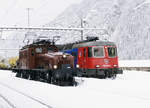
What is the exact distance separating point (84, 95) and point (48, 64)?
26.6ft

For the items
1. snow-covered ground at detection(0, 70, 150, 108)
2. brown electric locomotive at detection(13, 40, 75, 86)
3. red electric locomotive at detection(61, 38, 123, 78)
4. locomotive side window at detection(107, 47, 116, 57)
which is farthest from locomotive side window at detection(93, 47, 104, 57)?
snow-covered ground at detection(0, 70, 150, 108)

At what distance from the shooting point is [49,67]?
1789cm

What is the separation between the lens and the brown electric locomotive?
1720 cm

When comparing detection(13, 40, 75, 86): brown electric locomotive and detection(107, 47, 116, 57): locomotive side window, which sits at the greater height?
detection(107, 47, 116, 57): locomotive side window

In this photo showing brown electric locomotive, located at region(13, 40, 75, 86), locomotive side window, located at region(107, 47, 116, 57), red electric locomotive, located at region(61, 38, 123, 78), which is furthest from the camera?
locomotive side window, located at region(107, 47, 116, 57)

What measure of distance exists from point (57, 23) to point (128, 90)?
134024 millimetres

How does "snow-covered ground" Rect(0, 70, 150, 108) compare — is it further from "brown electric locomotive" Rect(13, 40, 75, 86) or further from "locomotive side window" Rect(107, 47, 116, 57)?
"locomotive side window" Rect(107, 47, 116, 57)

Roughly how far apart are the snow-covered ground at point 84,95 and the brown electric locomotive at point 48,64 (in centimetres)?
135

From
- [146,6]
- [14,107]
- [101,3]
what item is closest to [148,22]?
[146,6]

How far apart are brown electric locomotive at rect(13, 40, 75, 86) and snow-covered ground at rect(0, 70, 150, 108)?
1351 mm

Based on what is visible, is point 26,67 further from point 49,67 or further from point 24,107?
point 24,107

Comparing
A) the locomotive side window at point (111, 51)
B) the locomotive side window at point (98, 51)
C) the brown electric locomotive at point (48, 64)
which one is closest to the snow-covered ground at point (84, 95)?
the brown electric locomotive at point (48, 64)

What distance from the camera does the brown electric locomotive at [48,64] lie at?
17.2 meters

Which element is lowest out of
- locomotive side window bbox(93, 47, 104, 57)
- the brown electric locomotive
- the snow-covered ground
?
the snow-covered ground
